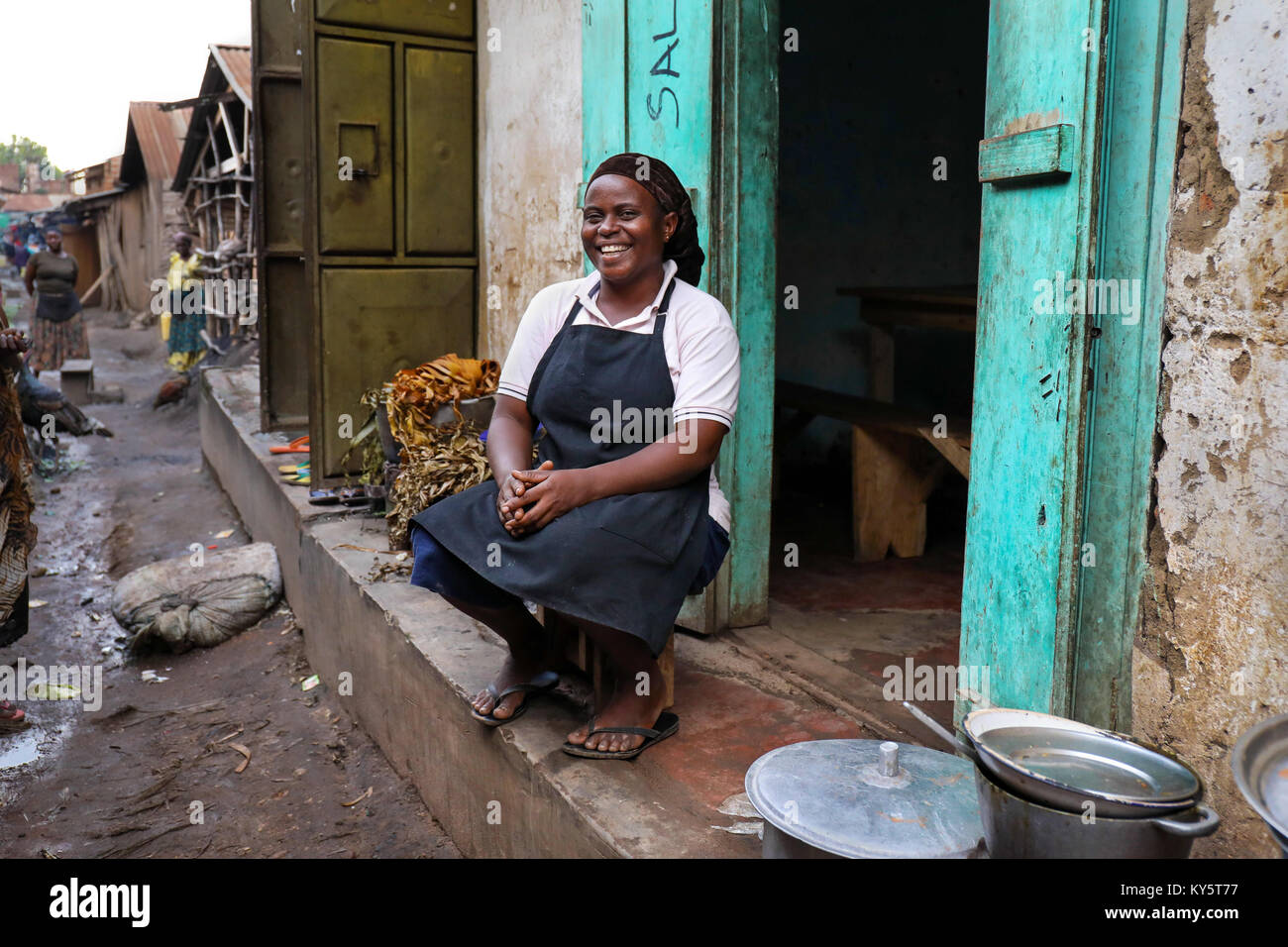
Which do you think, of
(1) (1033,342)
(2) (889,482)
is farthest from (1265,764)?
(2) (889,482)

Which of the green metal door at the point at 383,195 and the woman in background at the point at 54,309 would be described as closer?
the green metal door at the point at 383,195

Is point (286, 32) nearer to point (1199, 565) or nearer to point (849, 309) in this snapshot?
point (849, 309)

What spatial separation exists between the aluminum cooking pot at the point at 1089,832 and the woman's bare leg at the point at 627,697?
1.15m

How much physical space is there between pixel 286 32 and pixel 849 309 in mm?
3787

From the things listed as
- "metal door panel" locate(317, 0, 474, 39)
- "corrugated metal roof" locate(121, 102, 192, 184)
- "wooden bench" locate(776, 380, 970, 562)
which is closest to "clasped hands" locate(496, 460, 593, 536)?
"wooden bench" locate(776, 380, 970, 562)

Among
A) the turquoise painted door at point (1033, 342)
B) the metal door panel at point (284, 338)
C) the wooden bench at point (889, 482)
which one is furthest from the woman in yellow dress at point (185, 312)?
the turquoise painted door at point (1033, 342)

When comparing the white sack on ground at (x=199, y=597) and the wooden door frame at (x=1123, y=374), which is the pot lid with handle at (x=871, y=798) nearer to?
the wooden door frame at (x=1123, y=374)

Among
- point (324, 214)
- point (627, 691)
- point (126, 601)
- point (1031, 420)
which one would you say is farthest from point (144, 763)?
point (1031, 420)

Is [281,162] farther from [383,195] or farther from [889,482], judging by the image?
[889,482]

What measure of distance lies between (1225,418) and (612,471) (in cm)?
130

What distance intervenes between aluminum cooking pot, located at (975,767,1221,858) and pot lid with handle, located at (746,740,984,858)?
0.50 ft

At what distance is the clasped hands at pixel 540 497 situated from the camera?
2582mm

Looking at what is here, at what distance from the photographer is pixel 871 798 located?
6.59ft

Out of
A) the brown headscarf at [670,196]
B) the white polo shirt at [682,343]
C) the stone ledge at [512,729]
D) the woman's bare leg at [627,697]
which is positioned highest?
the brown headscarf at [670,196]
